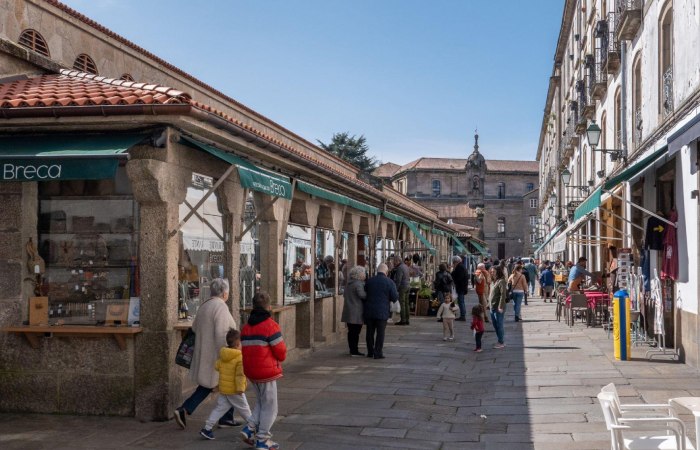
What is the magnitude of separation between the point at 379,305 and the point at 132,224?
5654mm

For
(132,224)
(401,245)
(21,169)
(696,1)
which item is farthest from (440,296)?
(21,169)

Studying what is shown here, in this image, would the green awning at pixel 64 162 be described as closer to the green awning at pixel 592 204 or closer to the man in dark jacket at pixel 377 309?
the man in dark jacket at pixel 377 309

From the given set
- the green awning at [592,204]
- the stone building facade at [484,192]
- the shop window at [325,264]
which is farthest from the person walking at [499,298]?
the stone building facade at [484,192]

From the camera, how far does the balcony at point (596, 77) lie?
2323 cm

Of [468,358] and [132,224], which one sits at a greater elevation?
[132,224]

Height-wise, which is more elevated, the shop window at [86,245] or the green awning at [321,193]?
the green awning at [321,193]

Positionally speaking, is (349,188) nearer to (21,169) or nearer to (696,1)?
(696,1)

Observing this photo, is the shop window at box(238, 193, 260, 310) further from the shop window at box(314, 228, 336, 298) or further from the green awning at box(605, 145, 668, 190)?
the green awning at box(605, 145, 668, 190)

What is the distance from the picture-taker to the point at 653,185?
51.2ft

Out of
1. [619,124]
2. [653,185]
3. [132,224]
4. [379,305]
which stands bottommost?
[379,305]

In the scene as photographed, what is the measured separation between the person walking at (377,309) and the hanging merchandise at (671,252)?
4650 mm

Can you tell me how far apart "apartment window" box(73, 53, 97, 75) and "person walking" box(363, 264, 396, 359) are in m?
5.76

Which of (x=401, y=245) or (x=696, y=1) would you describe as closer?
(x=696, y=1)

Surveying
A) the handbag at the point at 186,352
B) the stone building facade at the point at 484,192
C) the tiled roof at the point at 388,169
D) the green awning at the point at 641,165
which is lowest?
the handbag at the point at 186,352
